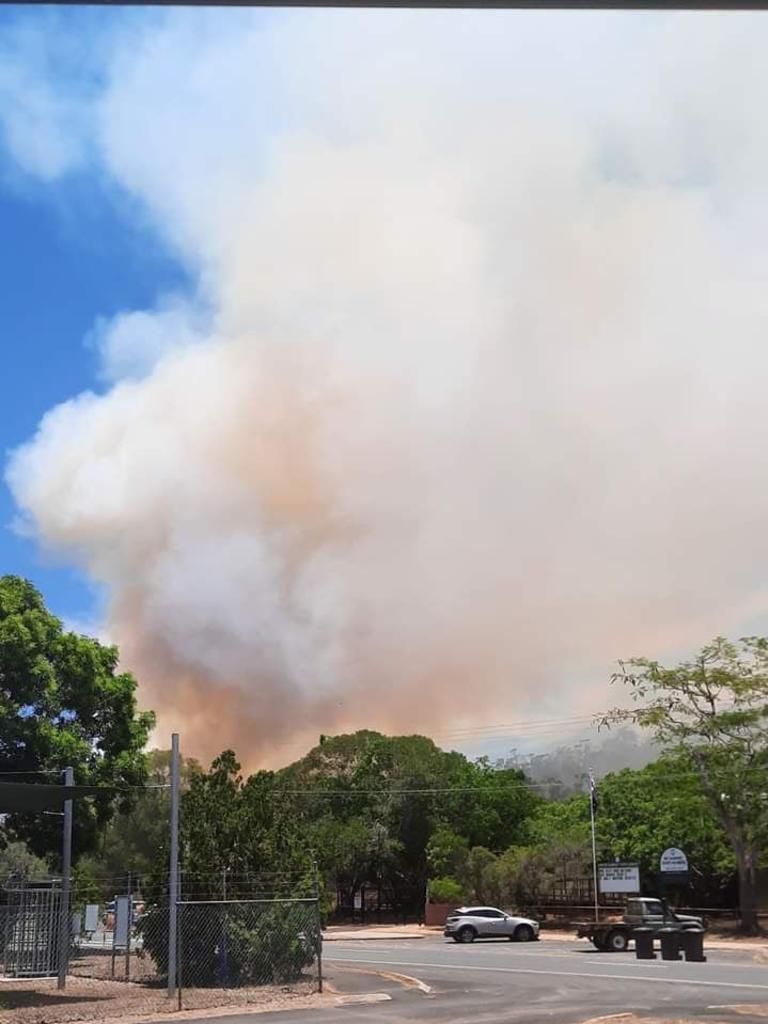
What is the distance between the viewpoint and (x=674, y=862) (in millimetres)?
47625

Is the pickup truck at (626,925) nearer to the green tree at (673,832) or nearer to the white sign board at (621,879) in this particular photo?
the white sign board at (621,879)

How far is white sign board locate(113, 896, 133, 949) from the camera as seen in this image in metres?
25.4

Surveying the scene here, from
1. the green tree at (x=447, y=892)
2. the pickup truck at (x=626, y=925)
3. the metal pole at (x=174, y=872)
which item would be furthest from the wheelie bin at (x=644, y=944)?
the green tree at (x=447, y=892)

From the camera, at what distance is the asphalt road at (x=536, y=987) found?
19.4 metres

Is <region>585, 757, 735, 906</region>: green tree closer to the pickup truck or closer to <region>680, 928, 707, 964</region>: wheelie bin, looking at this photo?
the pickup truck

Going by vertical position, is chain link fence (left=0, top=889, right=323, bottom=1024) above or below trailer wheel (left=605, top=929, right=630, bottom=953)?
above

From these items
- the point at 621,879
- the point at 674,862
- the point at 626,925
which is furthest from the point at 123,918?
the point at 674,862

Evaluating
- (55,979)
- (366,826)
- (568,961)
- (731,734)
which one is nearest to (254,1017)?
(55,979)

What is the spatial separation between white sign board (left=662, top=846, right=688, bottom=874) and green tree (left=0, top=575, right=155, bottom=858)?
74.9ft

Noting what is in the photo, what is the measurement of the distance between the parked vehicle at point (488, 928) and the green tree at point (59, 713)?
15.4 metres

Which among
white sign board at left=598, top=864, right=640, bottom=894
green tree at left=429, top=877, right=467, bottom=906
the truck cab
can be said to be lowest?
green tree at left=429, top=877, right=467, bottom=906

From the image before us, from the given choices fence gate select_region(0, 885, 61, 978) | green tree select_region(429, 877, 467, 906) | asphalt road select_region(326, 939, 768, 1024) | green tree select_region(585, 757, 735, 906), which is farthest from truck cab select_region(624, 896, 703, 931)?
green tree select_region(429, 877, 467, 906)

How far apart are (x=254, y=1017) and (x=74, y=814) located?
17.0 m

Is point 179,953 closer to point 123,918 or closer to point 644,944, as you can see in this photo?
point 123,918
